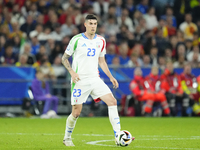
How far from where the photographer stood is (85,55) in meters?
7.82

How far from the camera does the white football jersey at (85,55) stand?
7.82 meters

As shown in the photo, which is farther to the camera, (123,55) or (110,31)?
(110,31)

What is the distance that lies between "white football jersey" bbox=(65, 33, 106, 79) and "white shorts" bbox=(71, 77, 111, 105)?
0.11 metres

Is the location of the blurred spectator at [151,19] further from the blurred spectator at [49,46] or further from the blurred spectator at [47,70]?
the blurred spectator at [47,70]

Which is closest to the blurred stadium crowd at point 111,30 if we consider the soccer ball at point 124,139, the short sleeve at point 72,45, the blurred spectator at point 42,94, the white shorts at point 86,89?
the blurred spectator at point 42,94

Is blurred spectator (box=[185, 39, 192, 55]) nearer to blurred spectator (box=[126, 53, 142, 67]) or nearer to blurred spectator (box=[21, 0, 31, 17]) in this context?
blurred spectator (box=[126, 53, 142, 67])

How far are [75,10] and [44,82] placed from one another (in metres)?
4.99

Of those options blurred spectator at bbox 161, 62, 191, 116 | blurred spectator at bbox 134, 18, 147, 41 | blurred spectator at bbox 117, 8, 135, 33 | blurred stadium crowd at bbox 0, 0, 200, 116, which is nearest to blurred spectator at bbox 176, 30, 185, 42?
blurred stadium crowd at bbox 0, 0, 200, 116

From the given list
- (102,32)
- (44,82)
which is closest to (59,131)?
(44,82)

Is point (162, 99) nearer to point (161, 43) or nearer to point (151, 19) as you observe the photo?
point (161, 43)

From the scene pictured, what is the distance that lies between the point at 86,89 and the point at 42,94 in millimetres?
8259

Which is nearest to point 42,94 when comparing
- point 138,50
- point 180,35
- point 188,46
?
point 138,50

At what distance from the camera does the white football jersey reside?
25.7 feet

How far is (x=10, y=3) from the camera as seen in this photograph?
1966 centimetres
